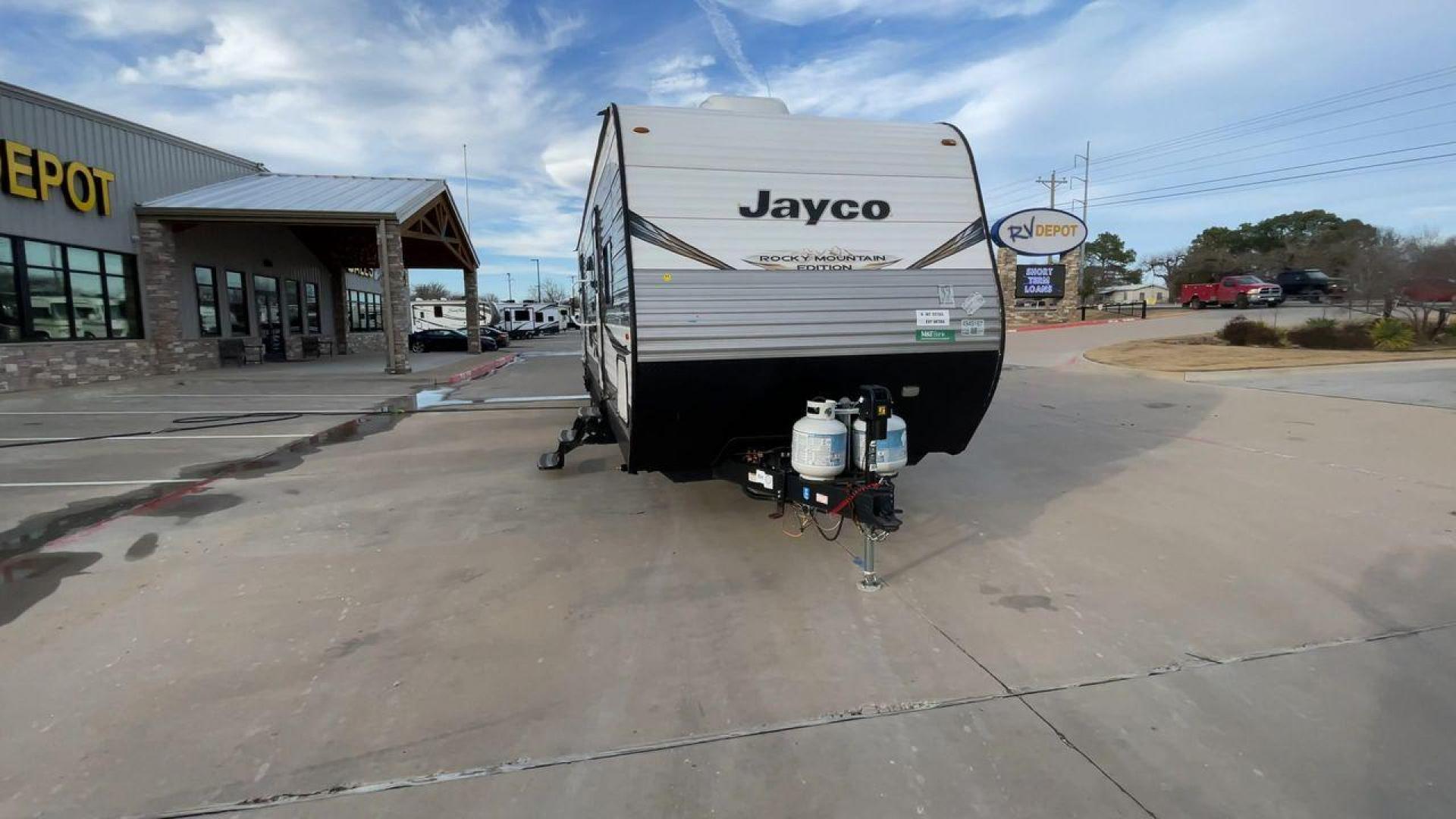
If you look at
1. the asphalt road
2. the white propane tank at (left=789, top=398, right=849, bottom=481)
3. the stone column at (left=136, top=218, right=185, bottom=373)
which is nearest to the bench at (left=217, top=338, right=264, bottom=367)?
the stone column at (left=136, top=218, right=185, bottom=373)

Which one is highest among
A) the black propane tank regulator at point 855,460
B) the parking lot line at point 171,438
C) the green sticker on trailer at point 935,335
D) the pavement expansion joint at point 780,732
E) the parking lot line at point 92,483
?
the green sticker on trailer at point 935,335

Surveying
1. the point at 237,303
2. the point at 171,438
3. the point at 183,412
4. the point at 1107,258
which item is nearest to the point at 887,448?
the point at 171,438

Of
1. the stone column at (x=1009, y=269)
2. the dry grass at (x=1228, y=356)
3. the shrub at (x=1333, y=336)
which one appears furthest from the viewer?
the stone column at (x=1009, y=269)

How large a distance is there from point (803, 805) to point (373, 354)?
31.5 m

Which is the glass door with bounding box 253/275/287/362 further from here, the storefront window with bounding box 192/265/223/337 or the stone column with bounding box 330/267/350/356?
the stone column with bounding box 330/267/350/356

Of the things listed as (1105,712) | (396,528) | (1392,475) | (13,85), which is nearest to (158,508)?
(396,528)

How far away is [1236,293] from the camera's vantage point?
35125mm

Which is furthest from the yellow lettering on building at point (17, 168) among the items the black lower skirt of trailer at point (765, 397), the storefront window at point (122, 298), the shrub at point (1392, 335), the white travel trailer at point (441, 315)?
the white travel trailer at point (441, 315)

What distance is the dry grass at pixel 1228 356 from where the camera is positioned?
619 inches

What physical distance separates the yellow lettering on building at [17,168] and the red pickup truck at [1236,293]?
42.7 m

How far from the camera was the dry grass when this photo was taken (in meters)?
15.7

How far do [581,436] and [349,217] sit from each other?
49.6ft

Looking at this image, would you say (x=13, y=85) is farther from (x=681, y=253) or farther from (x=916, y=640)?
(x=916, y=640)

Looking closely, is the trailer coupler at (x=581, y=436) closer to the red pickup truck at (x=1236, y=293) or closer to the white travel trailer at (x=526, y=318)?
the red pickup truck at (x=1236, y=293)
